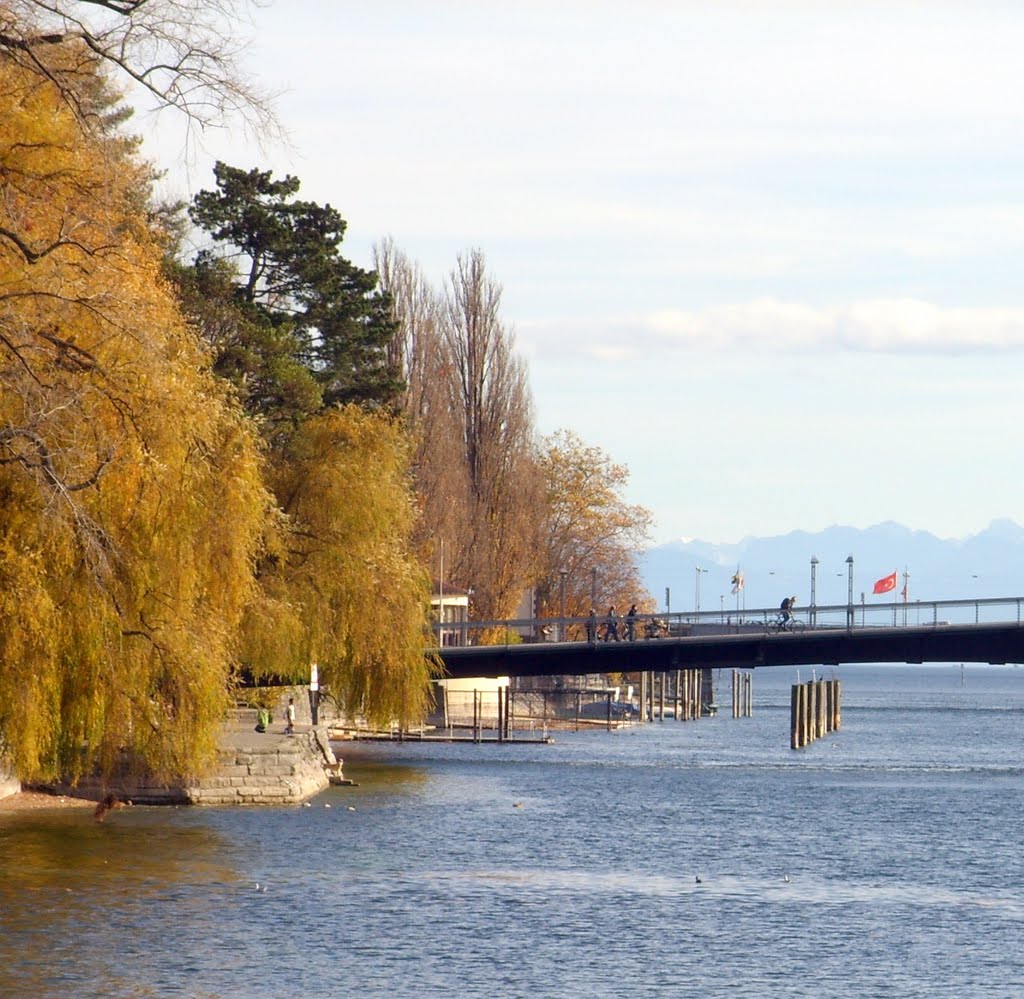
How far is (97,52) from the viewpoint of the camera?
23.7 meters

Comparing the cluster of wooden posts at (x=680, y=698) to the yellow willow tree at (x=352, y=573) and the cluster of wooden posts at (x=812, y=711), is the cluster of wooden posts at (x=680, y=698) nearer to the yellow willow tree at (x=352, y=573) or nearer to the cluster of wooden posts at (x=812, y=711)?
the cluster of wooden posts at (x=812, y=711)

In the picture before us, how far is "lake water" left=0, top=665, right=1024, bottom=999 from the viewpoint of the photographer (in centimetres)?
2453

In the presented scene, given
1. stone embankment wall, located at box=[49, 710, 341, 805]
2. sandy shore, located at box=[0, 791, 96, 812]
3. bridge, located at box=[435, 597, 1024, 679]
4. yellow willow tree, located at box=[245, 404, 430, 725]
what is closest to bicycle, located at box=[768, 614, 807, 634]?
bridge, located at box=[435, 597, 1024, 679]

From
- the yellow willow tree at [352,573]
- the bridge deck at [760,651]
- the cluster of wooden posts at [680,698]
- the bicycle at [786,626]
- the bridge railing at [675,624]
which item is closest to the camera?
the yellow willow tree at [352,573]

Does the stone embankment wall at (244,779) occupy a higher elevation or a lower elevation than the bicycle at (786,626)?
lower

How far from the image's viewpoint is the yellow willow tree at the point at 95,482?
25875 millimetres

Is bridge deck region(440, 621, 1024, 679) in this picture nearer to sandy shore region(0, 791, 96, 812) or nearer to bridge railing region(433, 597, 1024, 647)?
bridge railing region(433, 597, 1024, 647)

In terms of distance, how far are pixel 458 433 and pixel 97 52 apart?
234ft

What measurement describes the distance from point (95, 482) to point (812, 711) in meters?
71.0

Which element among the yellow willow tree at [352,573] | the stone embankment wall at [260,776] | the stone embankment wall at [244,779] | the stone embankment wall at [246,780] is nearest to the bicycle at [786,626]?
the yellow willow tree at [352,573]

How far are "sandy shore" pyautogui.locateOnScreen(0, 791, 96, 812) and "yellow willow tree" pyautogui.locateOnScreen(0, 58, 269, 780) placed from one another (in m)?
5.36

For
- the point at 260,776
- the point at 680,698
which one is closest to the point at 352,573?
the point at 260,776

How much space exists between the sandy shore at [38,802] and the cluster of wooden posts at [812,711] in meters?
48.3

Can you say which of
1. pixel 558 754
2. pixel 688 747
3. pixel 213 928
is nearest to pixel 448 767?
pixel 558 754
